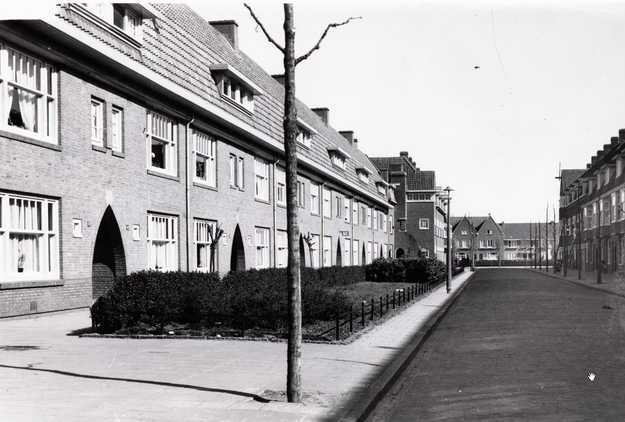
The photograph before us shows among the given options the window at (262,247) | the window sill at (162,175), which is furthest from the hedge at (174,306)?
the window at (262,247)

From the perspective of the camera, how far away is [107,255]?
17.4 metres

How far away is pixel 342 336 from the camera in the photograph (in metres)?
13.3

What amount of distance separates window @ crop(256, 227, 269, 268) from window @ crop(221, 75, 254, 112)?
503 centimetres

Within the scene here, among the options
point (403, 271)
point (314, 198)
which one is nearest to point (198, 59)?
point (314, 198)

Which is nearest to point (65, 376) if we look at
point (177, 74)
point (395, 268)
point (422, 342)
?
point (422, 342)

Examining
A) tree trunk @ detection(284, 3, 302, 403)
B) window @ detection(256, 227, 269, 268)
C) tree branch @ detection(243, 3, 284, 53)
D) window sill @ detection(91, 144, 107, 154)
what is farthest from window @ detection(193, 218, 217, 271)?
tree branch @ detection(243, 3, 284, 53)

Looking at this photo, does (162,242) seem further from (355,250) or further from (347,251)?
(355,250)

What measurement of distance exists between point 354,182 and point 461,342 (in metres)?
33.7

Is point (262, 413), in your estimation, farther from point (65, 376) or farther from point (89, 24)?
point (89, 24)

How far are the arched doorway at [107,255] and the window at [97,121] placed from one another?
168 cm

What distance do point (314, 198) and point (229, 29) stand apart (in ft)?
33.6

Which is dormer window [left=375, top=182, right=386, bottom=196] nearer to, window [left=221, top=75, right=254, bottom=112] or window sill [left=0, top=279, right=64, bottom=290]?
window [left=221, top=75, right=254, bottom=112]

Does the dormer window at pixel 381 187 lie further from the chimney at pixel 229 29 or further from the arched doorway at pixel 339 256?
the chimney at pixel 229 29

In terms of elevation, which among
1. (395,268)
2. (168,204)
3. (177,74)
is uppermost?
(177,74)
